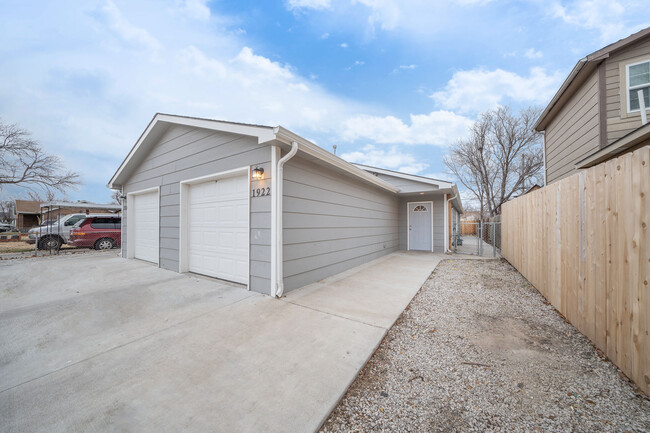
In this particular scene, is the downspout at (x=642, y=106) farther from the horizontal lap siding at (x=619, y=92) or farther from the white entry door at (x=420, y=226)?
the white entry door at (x=420, y=226)

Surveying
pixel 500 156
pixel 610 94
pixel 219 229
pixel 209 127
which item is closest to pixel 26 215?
pixel 219 229

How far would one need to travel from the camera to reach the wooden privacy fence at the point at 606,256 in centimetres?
170

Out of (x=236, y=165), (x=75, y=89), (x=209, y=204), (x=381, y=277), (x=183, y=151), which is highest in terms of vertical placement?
(x=75, y=89)

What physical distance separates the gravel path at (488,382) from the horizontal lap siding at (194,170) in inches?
92.1

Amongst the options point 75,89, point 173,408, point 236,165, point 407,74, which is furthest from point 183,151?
point 75,89

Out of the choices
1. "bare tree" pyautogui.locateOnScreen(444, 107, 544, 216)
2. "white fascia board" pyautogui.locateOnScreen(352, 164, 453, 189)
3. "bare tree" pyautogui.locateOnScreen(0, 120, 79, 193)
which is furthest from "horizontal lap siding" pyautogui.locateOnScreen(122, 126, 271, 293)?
"bare tree" pyautogui.locateOnScreen(444, 107, 544, 216)

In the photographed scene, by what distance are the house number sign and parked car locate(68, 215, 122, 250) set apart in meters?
9.73

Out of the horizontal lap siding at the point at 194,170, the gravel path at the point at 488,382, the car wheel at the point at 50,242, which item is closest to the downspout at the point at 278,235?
the horizontal lap siding at the point at 194,170

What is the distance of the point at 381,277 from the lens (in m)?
5.20

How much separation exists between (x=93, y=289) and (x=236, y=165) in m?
3.32

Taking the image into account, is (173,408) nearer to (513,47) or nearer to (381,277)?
(381,277)

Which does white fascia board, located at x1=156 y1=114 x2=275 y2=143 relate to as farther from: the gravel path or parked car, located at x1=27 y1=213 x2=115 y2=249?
parked car, located at x1=27 y1=213 x2=115 y2=249

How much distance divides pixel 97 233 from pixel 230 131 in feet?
32.0

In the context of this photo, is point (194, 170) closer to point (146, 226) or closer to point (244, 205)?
point (244, 205)
